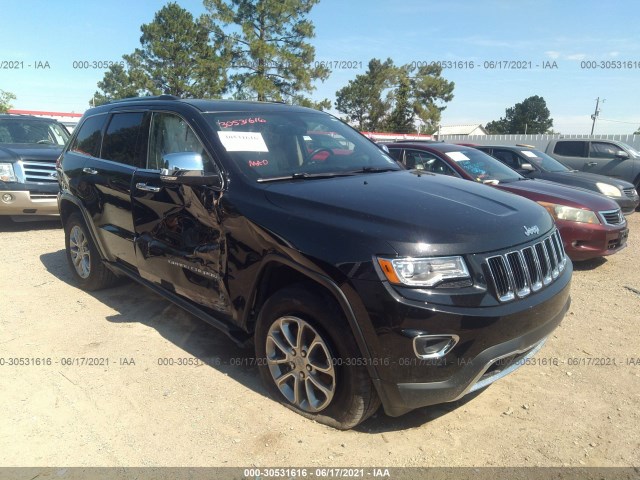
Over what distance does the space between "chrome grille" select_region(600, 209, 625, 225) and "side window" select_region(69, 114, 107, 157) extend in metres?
5.75

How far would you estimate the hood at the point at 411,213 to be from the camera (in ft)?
8.26

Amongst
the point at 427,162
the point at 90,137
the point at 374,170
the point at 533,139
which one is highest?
the point at 90,137

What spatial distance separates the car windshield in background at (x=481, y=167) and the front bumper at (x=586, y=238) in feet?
3.63

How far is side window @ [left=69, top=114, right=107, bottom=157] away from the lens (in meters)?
4.92

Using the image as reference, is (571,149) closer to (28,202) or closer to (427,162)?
(427,162)

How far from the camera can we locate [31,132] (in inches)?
376

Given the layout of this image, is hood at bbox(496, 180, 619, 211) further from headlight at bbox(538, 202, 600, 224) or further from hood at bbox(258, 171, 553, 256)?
hood at bbox(258, 171, 553, 256)

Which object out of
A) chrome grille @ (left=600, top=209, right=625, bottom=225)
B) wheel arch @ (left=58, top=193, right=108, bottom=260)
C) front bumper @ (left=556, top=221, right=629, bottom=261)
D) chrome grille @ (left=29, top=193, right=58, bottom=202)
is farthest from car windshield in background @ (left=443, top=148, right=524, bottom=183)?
chrome grille @ (left=29, top=193, right=58, bottom=202)

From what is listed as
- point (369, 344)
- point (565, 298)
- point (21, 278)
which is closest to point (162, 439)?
point (369, 344)

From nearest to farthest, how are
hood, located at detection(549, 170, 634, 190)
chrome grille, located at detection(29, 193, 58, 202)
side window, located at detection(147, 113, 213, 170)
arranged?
side window, located at detection(147, 113, 213, 170) → chrome grille, located at detection(29, 193, 58, 202) → hood, located at detection(549, 170, 634, 190)

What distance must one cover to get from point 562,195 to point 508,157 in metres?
3.65

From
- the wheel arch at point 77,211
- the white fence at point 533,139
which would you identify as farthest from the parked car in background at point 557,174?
the white fence at point 533,139

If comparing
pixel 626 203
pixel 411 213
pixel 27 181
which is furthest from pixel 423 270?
pixel 626 203

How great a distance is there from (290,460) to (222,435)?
1.53 ft
